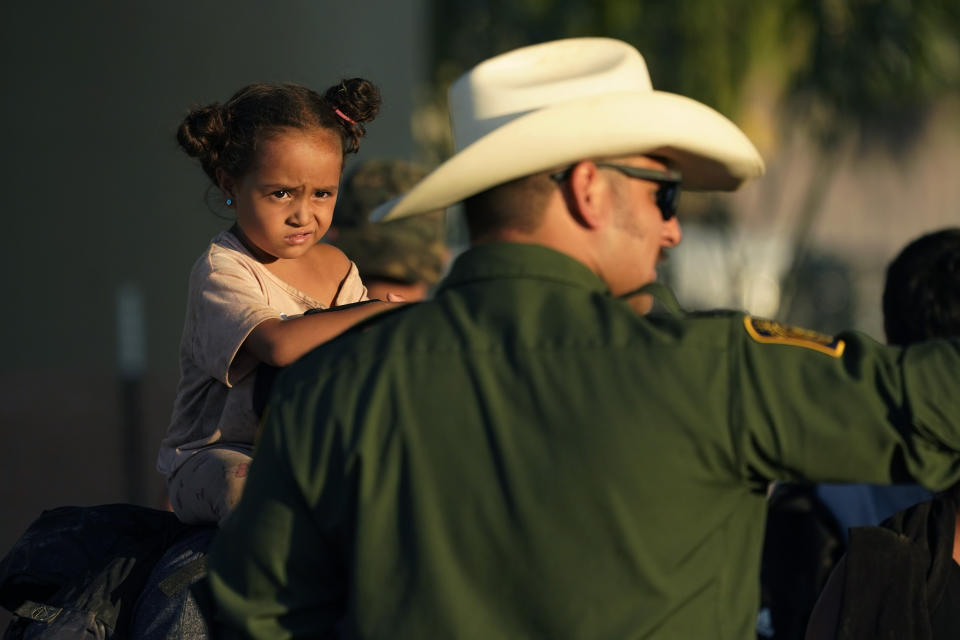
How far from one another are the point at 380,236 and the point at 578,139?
290cm

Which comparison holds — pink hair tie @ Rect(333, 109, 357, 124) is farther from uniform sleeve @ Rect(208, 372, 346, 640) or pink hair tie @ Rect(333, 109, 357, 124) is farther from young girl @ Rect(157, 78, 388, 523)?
uniform sleeve @ Rect(208, 372, 346, 640)

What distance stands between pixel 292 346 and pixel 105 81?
5477 millimetres

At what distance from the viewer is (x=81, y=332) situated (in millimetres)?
7312

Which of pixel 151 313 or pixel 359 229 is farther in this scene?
pixel 151 313

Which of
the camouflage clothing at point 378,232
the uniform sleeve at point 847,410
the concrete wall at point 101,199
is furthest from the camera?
the concrete wall at point 101,199

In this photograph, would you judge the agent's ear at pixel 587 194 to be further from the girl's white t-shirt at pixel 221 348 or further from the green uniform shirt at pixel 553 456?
the girl's white t-shirt at pixel 221 348

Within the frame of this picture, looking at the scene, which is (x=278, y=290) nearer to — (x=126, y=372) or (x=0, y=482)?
(x=0, y=482)

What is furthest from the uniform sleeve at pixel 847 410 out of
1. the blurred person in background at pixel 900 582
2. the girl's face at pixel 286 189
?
the girl's face at pixel 286 189

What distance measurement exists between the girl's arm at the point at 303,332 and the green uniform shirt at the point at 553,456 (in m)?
0.32

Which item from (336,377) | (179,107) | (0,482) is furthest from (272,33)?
(336,377)

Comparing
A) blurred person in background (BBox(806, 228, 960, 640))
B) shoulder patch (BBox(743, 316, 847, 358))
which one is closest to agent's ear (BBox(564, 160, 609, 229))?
shoulder patch (BBox(743, 316, 847, 358))

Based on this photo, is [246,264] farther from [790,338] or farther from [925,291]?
[925,291]

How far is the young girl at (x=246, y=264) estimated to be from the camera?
249cm

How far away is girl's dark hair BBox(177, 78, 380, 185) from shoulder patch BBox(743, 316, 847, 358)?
1.11 m
